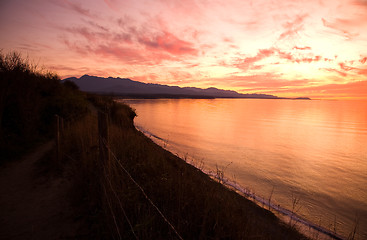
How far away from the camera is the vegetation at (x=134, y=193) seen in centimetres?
307

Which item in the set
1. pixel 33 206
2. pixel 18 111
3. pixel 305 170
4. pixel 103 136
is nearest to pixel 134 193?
pixel 103 136

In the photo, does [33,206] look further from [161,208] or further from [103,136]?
[161,208]

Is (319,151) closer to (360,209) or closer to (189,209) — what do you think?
(360,209)

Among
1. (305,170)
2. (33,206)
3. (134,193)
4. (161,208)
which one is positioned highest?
(134,193)

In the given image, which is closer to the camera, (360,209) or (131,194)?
(131,194)

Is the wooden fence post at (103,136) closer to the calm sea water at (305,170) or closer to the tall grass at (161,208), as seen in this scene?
the tall grass at (161,208)

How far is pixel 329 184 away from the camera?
8852 millimetres

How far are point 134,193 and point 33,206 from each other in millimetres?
2805

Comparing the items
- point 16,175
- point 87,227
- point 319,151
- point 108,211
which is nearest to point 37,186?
point 16,175

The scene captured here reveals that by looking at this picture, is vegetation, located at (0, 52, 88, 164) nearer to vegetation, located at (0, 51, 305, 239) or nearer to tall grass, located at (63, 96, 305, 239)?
vegetation, located at (0, 51, 305, 239)

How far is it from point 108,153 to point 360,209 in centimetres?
947

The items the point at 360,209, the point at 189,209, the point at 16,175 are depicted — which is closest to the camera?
the point at 189,209

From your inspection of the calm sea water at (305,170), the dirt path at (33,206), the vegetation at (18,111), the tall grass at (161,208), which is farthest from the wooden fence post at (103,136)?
the vegetation at (18,111)

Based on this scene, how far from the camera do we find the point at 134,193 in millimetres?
3822
